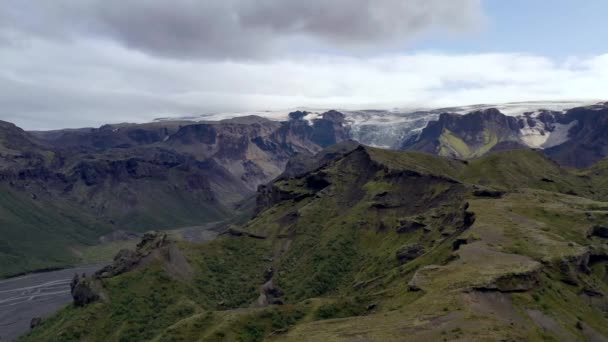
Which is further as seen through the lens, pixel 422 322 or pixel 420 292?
pixel 420 292

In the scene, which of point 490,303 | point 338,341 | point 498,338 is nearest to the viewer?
point 498,338

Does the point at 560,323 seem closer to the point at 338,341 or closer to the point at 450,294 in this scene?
the point at 450,294

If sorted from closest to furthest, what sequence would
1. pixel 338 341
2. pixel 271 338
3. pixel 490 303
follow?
pixel 338 341 → pixel 490 303 → pixel 271 338

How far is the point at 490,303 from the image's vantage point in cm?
17812

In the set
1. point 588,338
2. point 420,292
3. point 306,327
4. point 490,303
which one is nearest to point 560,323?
point 588,338

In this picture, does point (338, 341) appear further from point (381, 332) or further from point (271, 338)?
point (271, 338)

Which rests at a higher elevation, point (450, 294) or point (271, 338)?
point (450, 294)

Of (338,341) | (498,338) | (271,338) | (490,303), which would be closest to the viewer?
(498,338)

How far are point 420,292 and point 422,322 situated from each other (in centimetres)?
3234

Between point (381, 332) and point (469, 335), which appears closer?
point (469, 335)

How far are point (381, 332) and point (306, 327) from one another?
34398 millimetres

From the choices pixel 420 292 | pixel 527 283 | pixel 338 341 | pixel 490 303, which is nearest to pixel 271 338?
pixel 338 341

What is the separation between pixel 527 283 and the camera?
193 metres

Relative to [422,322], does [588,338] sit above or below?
below
